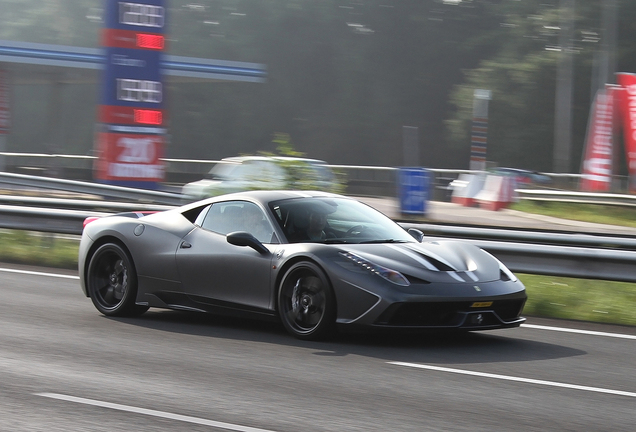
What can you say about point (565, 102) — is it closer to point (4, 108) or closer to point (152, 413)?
point (4, 108)

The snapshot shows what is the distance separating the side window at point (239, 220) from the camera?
804cm

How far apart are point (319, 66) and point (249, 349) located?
6496 centimetres

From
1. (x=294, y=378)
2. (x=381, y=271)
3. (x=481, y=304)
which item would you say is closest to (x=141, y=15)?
(x=381, y=271)

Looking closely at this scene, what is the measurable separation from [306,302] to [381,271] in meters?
0.68

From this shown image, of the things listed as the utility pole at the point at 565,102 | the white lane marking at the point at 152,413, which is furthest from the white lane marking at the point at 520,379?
the utility pole at the point at 565,102

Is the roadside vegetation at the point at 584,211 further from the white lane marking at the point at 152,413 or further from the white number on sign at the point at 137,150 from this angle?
the white lane marking at the point at 152,413

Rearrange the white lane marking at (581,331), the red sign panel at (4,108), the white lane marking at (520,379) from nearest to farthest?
the white lane marking at (520,379)
the white lane marking at (581,331)
the red sign panel at (4,108)

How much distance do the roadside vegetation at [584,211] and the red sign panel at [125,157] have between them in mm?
11293

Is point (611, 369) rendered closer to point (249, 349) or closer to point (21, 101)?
point (249, 349)

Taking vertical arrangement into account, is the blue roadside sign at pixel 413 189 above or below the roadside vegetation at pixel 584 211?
above

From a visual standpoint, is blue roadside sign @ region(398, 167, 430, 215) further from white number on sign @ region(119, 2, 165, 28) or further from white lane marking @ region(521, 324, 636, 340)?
white lane marking @ region(521, 324, 636, 340)

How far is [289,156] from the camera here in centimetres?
1488

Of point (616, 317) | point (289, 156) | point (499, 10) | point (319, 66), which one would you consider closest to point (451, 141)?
point (499, 10)

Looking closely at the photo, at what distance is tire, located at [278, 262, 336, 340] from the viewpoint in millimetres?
7344
